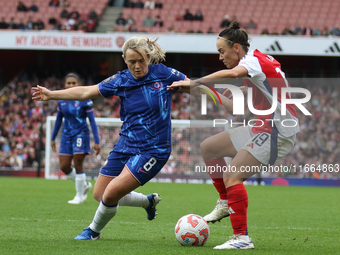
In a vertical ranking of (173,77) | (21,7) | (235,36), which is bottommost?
(173,77)

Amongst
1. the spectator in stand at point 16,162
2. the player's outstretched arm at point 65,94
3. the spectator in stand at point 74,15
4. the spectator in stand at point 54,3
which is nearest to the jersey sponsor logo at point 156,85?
the player's outstretched arm at point 65,94

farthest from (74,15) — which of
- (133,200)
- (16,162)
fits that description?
(133,200)

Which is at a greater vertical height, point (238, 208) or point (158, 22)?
point (158, 22)

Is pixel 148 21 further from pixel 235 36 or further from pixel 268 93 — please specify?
pixel 268 93

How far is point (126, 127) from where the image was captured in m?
4.93

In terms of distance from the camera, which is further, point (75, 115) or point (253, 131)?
point (75, 115)

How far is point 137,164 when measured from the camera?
15.7 feet

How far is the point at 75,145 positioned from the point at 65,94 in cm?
447

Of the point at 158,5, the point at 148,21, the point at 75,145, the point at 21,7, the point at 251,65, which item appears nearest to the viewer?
the point at 251,65

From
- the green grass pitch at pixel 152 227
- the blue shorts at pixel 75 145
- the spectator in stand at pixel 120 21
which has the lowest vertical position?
the green grass pitch at pixel 152 227

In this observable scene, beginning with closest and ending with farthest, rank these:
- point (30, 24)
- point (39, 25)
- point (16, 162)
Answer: point (16, 162), point (39, 25), point (30, 24)

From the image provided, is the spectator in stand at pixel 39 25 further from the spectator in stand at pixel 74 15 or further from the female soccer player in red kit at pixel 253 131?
the female soccer player in red kit at pixel 253 131

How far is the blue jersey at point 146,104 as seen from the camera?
4.83 metres

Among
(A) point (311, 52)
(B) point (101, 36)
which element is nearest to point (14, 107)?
(B) point (101, 36)
